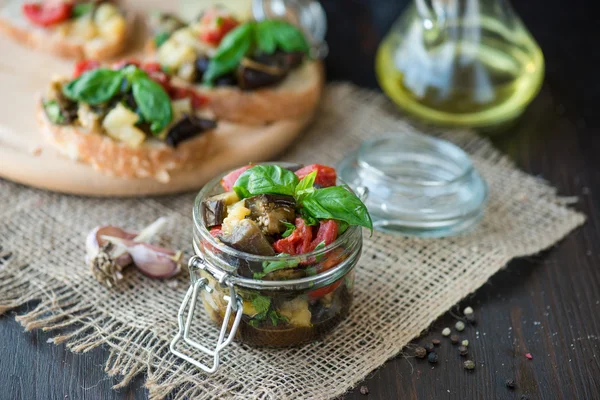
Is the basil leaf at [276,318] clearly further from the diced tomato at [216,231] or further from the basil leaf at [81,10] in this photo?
the basil leaf at [81,10]

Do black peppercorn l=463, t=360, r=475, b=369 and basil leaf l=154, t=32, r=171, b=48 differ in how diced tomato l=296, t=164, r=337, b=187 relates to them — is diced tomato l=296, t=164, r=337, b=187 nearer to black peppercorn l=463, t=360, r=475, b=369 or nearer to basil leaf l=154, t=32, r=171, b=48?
black peppercorn l=463, t=360, r=475, b=369

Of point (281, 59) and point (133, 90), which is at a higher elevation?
point (133, 90)

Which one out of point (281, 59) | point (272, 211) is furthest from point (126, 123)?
point (272, 211)

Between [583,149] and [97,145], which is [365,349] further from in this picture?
[583,149]

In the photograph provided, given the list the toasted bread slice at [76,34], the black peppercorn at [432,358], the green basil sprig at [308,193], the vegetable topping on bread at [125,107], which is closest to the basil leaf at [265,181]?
the green basil sprig at [308,193]

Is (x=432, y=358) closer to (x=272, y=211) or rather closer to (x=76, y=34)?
(x=272, y=211)

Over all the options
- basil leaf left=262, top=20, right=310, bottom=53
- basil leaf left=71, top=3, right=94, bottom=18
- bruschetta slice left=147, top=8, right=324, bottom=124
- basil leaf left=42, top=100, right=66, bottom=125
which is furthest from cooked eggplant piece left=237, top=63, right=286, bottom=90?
basil leaf left=71, top=3, right=94, bottom=18
